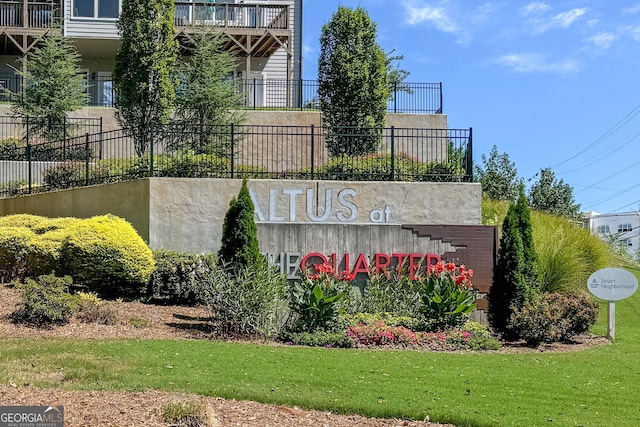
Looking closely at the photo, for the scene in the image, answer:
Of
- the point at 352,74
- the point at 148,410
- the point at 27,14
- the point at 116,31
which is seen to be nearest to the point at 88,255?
the point at 148,410

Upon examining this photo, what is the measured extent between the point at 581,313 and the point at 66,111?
1720 centimetres

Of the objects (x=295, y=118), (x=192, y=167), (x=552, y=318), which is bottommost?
(x=552, y=318)

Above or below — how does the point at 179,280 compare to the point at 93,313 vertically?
above

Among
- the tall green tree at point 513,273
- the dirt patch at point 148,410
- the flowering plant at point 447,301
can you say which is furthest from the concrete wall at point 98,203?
the dirt patch at point 148,410

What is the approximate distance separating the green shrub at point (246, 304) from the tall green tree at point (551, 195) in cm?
2208

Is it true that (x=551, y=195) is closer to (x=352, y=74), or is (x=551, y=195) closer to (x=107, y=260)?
(x=352, y=74)

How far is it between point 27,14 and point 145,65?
1157 centimetres

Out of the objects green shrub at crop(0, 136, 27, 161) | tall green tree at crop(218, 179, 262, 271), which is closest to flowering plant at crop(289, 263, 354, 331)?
tall green tree at crop(218, 179, 262, 271)

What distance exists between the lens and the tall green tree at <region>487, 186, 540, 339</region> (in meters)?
12.8

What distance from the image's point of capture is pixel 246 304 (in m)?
11.2

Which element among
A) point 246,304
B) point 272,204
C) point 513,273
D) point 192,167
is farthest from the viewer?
point 192,167

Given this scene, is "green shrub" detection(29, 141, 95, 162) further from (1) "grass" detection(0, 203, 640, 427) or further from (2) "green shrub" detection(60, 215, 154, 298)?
(1) "grass" detection(0, 203, 640, 427)

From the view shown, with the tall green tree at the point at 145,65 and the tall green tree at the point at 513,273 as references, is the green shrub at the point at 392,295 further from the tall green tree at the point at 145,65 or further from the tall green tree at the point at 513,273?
the tall green tree at the point at 145,65

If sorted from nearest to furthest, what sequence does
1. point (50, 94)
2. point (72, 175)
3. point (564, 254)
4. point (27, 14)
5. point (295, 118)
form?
point (564, 254)
point (72, 175)
point (50, 94)
point (295, 118)
point (27, 14)
